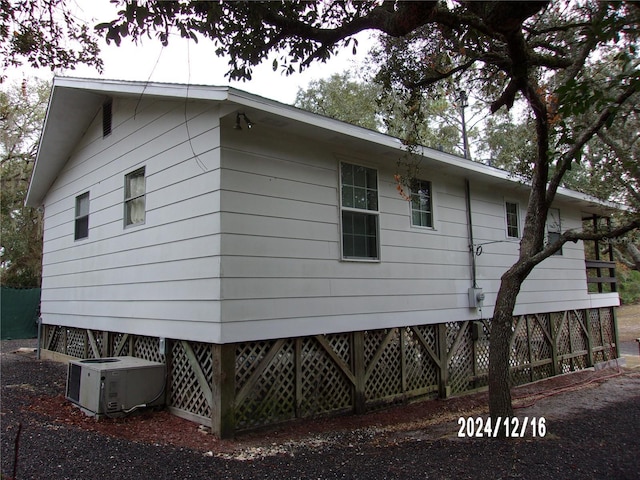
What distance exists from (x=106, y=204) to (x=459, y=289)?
6336 mm

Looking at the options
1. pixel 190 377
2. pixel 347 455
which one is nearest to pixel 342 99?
pixel 190 377

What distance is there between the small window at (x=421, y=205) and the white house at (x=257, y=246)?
0.03 meters

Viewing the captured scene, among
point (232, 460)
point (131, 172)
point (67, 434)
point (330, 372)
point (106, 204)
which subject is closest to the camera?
point (232, 460)

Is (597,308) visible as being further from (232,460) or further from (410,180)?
(232,460)

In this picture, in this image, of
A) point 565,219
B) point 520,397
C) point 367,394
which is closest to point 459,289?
point 520,397

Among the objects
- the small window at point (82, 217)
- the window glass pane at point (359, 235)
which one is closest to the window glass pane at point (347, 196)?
the window glass pane at point (359, 235)

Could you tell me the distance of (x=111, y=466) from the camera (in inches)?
167

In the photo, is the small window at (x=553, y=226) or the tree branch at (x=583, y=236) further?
the small window at (x=553, y=226)

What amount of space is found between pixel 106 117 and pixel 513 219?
328 inches

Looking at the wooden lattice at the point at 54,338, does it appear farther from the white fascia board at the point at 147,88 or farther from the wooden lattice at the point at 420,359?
A: the wooden lattice at the point at 420,359

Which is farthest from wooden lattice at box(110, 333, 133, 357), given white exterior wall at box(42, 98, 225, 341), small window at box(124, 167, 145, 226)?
small window at box(124, 167, 145, 226)

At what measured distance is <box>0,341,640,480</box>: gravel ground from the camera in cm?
422

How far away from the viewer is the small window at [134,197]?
7.19 m

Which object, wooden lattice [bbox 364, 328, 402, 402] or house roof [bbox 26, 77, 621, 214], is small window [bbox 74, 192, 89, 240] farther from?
wooden lattice [bbox 364, 328, 402, 402]
